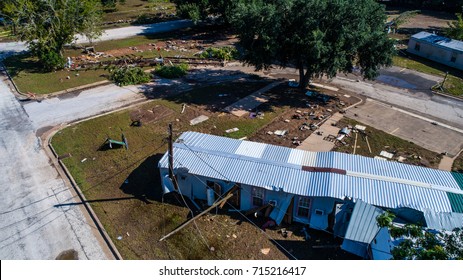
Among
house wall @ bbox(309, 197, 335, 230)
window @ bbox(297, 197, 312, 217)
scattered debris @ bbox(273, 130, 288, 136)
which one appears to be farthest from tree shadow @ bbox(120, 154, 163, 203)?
scattered debris @ bbox(273, 130, 288, 136)

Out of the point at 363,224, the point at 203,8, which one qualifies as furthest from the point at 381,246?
the point at 203,8

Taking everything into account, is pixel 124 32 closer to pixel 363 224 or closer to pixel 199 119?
pixel 199 119

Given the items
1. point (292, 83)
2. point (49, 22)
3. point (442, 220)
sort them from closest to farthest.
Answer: point (442, 220), point (49, 22), point (292, 83)

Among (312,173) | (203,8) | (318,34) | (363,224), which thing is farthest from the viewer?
(203,8)

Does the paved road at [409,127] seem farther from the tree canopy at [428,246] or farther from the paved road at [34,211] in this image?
the paved road at [34,211]

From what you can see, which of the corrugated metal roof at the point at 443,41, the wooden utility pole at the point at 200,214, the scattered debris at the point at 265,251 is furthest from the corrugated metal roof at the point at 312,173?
the corrugated metal roof at the point at 443,41

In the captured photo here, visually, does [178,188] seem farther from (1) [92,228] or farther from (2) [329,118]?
(2) [329,118]

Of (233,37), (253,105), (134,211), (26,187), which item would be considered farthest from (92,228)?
(233,37)
